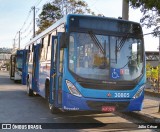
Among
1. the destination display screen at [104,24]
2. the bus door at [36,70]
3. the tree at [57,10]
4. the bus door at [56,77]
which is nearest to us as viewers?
the destination display screen at [104,24]

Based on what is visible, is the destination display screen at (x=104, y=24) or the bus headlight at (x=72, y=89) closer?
the bus headlight at (x=72, y=89)

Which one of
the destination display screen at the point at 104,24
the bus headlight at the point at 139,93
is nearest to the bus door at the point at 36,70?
the destination display screen at the point at 104,24

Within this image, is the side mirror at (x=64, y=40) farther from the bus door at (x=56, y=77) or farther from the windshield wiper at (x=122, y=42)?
the windshield wiper at (x=122, y=42)

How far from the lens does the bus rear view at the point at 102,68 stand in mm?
9141

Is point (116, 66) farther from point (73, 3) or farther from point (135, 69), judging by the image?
point (73, 3)

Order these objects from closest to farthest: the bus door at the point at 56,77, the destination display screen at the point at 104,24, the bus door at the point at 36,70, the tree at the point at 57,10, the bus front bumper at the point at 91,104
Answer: the bus front bumper at the point at 91,104 → the destination display screen at the point at 104,24 → the bus door at the point at 56,77 → the bus door at the point at 36,70 → the tree at the point at 57,10

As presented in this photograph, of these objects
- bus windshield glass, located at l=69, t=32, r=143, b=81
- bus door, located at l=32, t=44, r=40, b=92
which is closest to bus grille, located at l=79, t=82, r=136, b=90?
bus windshield glass, located at l=69, t=32, r=143, b=81

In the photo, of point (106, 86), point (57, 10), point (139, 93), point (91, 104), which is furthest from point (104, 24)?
point (57, 10)

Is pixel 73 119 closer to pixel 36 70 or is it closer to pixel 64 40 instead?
pixel 64 40

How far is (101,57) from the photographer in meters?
9.38

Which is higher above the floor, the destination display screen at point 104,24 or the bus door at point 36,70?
the destination display screen at point 104,24

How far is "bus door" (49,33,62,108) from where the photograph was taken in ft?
31.9

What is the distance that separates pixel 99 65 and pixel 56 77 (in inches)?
58.1

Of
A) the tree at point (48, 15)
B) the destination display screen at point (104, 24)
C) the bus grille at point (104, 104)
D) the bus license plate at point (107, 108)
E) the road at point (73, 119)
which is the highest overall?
the tree at point (48, 15)
